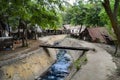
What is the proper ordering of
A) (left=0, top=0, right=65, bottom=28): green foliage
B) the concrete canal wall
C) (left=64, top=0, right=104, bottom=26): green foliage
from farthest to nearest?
(left=64, top=0, right=104, bottom=26): green foliage, the concrete canal wall, (left=0, top=0, right=65, bottom=28): green foliage

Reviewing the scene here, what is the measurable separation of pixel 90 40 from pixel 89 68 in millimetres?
37430

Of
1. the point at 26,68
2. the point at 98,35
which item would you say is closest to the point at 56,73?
the point at 26,68

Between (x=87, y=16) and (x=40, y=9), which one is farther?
(x=87, y=16)

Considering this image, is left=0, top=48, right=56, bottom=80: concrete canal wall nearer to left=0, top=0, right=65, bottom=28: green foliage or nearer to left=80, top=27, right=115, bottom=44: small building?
left=0, top=0, right=65, bottom=28: green foliage

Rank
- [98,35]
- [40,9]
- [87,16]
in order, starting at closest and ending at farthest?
[40,9], [98,35], [87,16]

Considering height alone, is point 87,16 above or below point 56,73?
above

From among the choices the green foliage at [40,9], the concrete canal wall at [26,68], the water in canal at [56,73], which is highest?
the green foliage at [40,9]

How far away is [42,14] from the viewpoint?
1361 centimetres

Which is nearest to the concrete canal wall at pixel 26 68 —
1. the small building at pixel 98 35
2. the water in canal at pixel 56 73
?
the water in canal at pixel 56 73

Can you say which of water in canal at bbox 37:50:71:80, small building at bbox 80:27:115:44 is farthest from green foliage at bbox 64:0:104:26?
water in canal at bbox 37:50:71:80

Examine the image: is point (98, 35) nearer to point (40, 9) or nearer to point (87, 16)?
point (87, 16)

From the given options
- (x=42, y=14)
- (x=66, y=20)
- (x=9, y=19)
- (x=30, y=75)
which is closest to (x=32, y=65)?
(x=30, y=75)

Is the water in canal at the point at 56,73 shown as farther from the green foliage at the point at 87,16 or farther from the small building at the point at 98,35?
the green foliage at the point at 87,16

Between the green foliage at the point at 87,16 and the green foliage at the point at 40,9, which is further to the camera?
the green foliage at the point at 87,16
